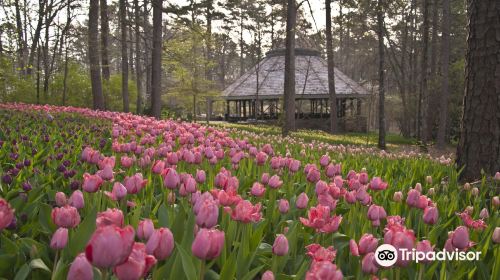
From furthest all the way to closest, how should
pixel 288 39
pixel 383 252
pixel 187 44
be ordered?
1. pixel 187 44
2. pixel 288 39
3. pixel 383 252

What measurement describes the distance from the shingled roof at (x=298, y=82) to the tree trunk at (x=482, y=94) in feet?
98.1

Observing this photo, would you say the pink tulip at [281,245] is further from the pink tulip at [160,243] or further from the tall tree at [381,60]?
the tall tree at [381,60]

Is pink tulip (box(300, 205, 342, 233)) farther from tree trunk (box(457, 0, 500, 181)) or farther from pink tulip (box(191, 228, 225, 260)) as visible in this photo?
tree trunk (box(457, 0, 500, 181))

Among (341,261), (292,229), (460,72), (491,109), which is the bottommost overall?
(341,261)

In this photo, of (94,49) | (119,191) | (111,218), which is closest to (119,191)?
(119,191)

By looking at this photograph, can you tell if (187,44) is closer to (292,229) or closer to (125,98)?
(125,98)

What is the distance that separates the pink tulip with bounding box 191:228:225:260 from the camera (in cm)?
144

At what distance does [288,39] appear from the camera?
1958 cm

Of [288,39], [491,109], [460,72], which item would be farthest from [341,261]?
[460,72]

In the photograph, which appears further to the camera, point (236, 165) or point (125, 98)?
point (125, 98)

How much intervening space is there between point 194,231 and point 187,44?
102ft

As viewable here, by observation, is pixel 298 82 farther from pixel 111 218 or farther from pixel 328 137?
pixel 111 218

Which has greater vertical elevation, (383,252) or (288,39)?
(288,39)

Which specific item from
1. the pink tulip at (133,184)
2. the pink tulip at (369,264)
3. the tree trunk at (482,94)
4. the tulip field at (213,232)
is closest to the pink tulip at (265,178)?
the tulip field at (213,232)
